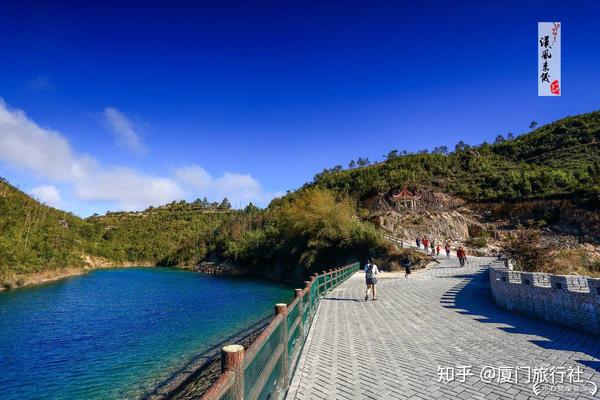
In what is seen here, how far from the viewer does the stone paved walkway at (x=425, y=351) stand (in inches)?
178

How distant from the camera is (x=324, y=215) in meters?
35.7

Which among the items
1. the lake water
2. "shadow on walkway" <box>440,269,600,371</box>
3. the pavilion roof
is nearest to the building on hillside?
the pavilion roof

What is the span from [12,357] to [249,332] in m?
8.80

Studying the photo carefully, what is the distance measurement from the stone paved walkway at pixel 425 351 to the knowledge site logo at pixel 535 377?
0.06m

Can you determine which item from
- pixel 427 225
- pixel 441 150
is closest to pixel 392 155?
pixel 441 150

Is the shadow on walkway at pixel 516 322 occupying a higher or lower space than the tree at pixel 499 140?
lower

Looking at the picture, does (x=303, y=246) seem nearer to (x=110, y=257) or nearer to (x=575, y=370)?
(x=575, y=370)

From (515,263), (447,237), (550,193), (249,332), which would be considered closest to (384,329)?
(249,332)

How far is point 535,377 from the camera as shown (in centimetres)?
477

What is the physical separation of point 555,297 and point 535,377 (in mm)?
4440

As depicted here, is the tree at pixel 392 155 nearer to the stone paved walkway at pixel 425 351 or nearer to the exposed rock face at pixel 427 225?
the exposed rock face at pixel 427 225

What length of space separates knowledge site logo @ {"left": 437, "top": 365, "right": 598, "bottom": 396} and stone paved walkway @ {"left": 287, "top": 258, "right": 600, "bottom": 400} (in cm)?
6

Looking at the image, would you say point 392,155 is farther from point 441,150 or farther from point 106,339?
point 106,339

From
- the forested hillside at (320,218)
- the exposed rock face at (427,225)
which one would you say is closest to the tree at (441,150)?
the forested hillside at (320,218)
